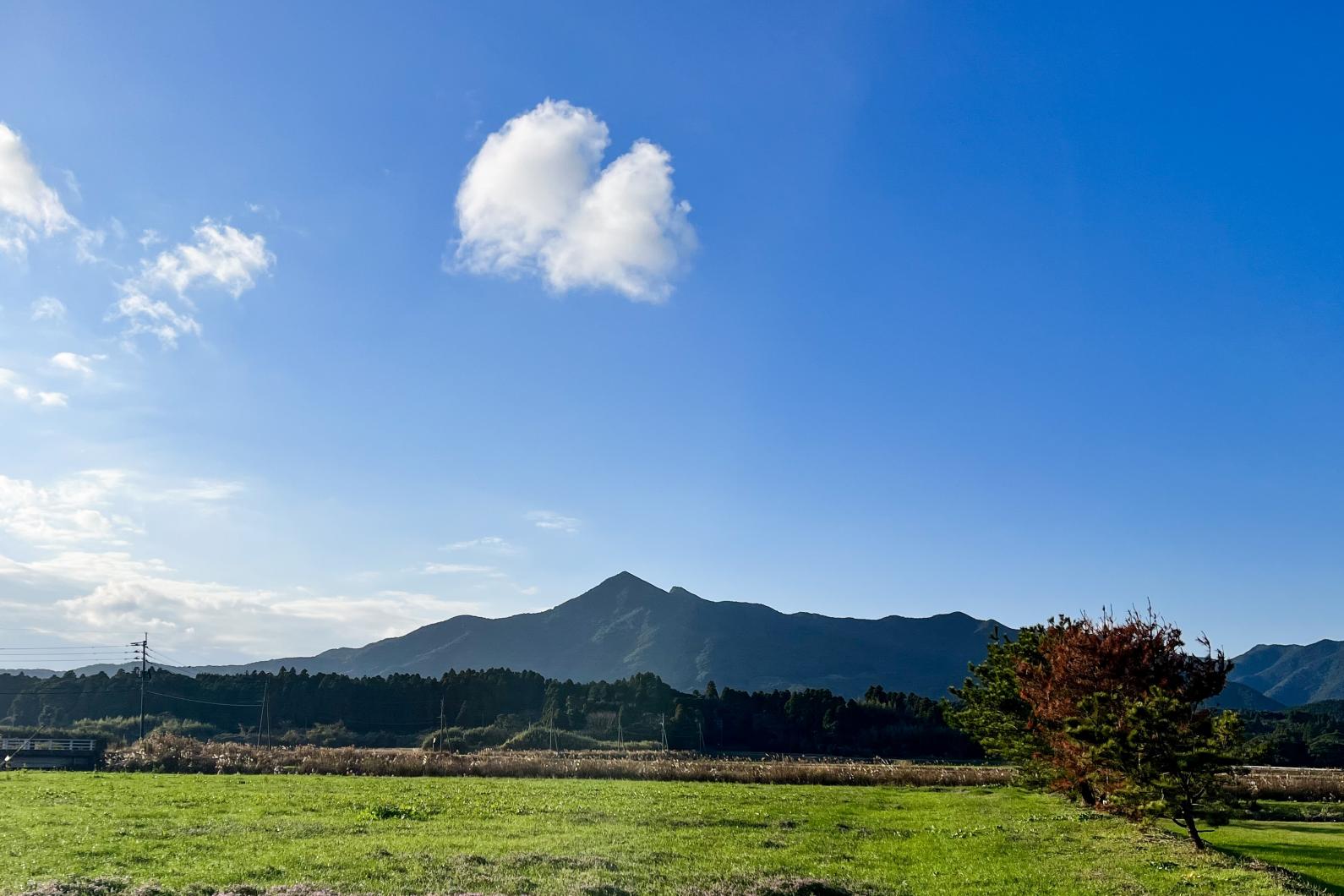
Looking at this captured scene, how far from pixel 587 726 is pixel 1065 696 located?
136 meters

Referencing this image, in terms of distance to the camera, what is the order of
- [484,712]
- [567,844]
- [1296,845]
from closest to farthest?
[567,844] < [1296,845] < [484,712]

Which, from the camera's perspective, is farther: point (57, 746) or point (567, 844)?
point (57, 746)

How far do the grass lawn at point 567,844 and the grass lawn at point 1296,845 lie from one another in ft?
6.24

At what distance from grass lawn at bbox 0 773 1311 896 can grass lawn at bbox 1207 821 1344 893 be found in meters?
1.90

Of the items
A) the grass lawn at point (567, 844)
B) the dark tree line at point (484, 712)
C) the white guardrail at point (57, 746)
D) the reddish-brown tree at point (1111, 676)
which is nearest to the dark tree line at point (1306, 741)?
the dark tree line at point (484, 712)

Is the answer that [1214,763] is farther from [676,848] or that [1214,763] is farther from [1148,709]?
[676,848]

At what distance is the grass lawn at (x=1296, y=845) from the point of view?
2520 cm

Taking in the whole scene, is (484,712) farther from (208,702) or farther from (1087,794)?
(1087,794)

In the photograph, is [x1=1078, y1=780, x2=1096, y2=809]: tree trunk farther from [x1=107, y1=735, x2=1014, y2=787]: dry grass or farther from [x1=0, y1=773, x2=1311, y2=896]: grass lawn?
[x1=107, y1=735, x2=1014, y2=787]: dry grass

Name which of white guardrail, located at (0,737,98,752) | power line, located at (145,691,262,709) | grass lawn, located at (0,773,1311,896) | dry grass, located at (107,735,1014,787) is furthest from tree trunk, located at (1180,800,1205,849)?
power line, located at (145,691,262,709)

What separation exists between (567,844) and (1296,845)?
86.8 feet

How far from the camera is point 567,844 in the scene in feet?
86.3

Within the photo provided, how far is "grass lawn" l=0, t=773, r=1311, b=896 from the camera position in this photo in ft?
68.7

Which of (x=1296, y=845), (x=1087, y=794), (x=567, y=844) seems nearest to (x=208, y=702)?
(x=1087, y=794)
